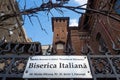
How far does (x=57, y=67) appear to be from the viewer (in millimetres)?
3789

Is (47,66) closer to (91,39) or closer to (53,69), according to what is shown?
(53,69)

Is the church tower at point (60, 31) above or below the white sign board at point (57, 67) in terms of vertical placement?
below

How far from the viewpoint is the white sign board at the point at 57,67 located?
3.65 metres

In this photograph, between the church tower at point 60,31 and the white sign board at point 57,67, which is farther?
the church tower at point 60,31

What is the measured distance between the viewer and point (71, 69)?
3.73m

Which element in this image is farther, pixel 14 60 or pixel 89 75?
pixel 14 60

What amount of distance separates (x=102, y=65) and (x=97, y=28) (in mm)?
13500

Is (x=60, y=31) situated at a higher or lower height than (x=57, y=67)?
lower

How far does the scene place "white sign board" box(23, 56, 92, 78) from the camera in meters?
3.65

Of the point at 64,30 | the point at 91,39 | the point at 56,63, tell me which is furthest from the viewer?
the point at 64,30

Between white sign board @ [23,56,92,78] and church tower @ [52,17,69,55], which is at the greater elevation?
white sign board @ [23,56,92,78]

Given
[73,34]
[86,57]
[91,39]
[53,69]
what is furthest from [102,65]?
[73,34]

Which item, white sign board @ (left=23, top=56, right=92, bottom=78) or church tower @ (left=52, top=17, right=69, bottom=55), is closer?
white sign board @ (left=23, top=56, right=92, bottom=78)

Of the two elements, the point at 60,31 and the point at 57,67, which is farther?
the point at 60,31
